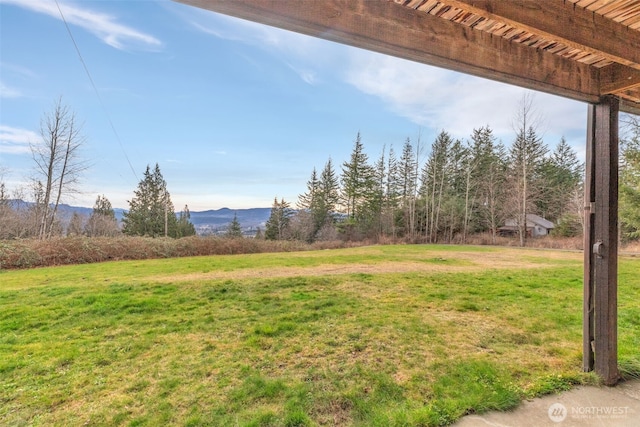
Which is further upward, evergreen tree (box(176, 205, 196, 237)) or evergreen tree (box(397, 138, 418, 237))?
evergreen tree (box(397, 138, 418, 237))

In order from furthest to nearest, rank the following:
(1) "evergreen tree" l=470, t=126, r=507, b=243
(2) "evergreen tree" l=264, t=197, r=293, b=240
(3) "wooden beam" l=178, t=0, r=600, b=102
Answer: (2) "evergreen tree" l=264, t=197, r=293, b=240 → (1) "evergreen tree" l=470, t=126, r=507, b=243 → (3) "wooden beam" l=178, t=0, r=600, b=102

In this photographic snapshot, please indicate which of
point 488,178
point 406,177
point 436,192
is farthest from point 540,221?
point 406,177

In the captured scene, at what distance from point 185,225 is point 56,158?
11583 mm

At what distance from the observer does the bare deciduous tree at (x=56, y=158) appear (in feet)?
35.3

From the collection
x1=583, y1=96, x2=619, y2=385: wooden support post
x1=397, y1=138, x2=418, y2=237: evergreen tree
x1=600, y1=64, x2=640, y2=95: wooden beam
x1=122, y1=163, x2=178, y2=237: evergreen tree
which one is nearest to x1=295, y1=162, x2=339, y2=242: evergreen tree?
x1=397, y1=138, x2=418, y2=237: evergreen tree

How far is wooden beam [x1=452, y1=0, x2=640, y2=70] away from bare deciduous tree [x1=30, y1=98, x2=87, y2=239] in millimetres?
14674

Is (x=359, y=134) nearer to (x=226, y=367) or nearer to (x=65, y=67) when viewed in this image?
(x=65, y=67)

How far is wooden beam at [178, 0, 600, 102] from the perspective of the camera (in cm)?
101

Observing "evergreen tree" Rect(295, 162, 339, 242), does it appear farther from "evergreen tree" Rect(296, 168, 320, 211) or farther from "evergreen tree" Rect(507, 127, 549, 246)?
"evergreen tree" Rect(507, 127, 549, 246)

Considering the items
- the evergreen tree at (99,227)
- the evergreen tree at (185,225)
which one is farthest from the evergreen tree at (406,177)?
the evergreen tree at (99,227)

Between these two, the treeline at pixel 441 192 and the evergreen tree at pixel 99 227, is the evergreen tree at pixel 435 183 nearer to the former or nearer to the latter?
the treeline at pixel 441 192

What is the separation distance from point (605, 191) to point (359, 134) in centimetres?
2189

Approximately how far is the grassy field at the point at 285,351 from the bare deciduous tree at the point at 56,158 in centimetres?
850

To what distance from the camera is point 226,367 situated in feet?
7.37
